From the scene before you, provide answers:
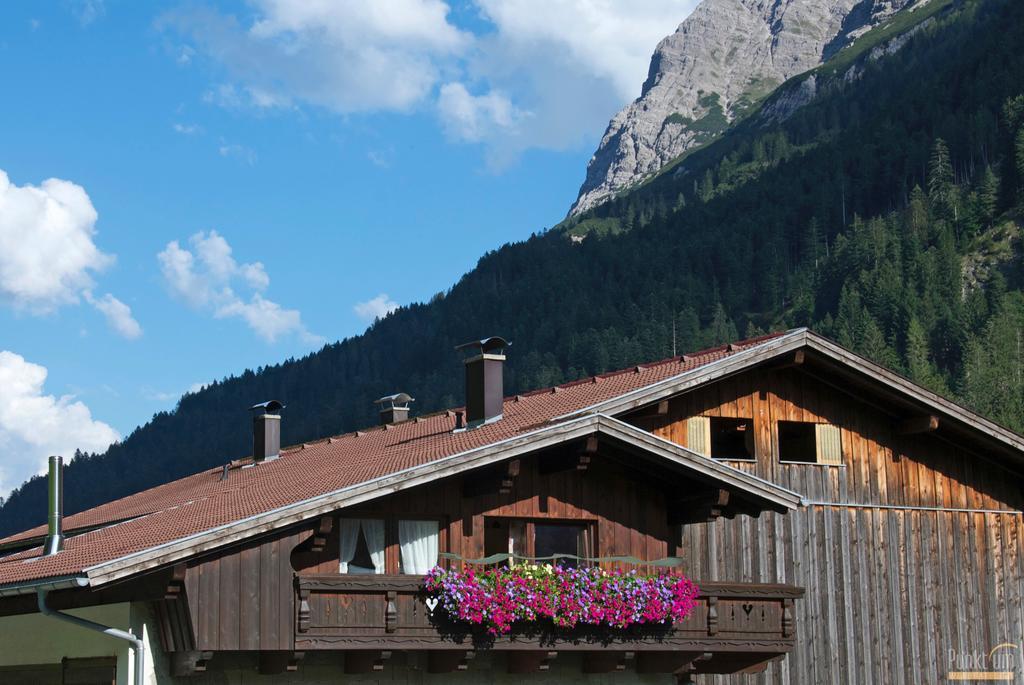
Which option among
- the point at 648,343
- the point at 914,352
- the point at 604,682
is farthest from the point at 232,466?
the point at 648,343

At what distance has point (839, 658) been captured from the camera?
26.3 meters

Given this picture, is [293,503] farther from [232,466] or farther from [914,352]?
[914,352]

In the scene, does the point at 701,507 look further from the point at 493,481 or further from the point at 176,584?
the point at 176,584

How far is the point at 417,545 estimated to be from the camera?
20562 millimetres

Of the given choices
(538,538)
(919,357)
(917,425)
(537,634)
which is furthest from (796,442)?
(919,357)

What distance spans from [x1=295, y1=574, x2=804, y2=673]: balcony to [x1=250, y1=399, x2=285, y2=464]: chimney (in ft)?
37.1

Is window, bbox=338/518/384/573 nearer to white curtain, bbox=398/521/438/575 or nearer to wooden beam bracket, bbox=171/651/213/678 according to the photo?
white curtain, bbox=398/521/438/575

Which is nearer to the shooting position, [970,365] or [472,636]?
[472,636]

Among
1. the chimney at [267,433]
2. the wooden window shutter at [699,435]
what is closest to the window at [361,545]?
the wooden window shutter at [699,435]

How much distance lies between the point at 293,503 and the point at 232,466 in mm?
13767

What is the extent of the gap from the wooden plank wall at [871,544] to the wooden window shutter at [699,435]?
5.9 inches

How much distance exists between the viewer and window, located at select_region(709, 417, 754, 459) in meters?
26.4

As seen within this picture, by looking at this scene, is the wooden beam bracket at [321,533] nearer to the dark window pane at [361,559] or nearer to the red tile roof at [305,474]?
the red tile roof at [305,474]

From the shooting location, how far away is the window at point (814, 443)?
26.8m
